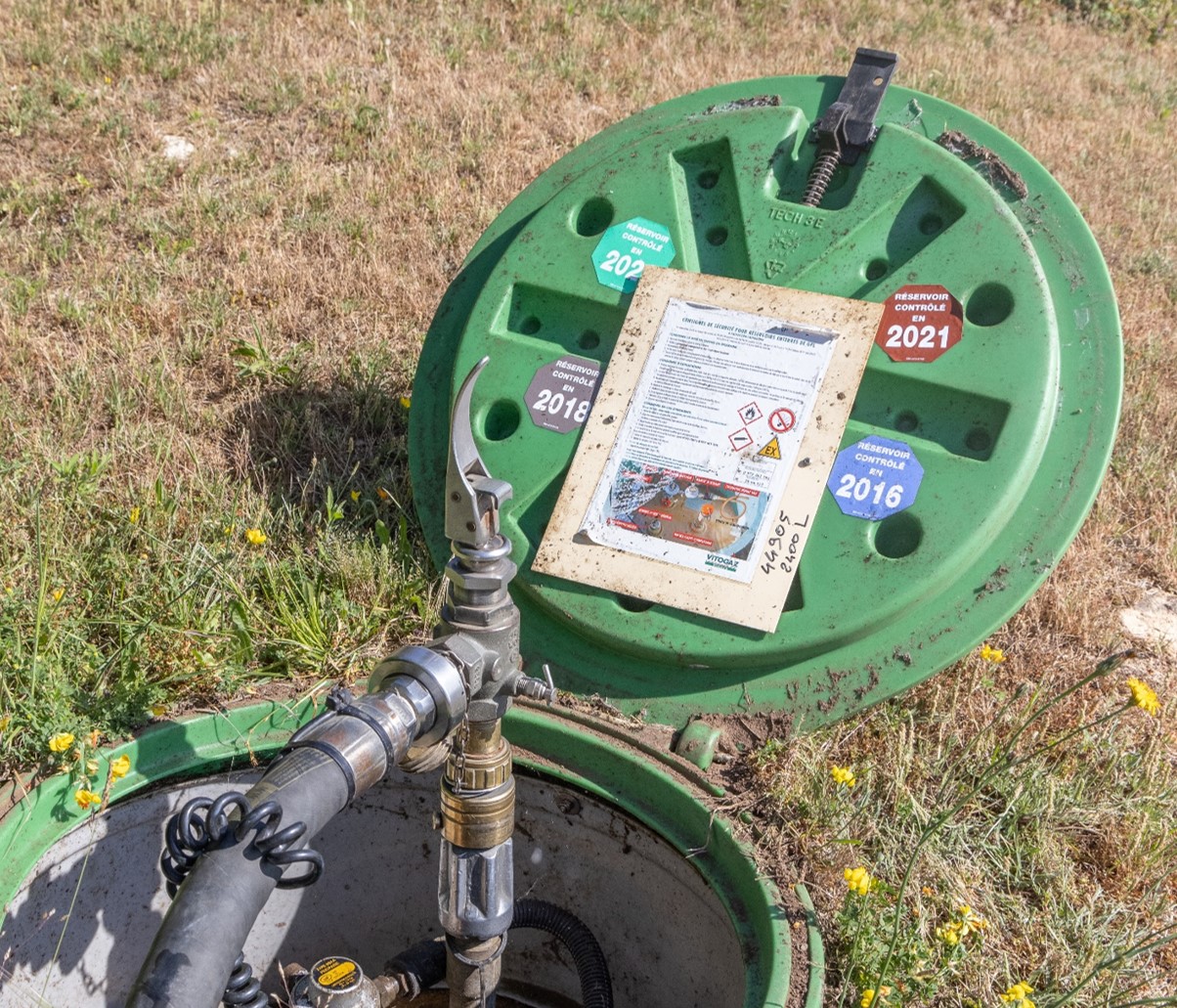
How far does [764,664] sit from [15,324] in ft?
8.40

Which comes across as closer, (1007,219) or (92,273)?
(1007,219)

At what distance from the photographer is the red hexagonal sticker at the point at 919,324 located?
226 cm

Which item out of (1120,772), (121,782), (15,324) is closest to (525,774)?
(121,782)

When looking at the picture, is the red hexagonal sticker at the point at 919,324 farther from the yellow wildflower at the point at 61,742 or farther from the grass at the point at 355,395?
the yellow wildflower at the point at 61,742

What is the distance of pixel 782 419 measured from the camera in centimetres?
228

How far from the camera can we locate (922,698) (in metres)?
2.41

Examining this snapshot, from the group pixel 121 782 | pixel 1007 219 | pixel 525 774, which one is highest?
pixel 1007 219

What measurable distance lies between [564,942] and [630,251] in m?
1.51

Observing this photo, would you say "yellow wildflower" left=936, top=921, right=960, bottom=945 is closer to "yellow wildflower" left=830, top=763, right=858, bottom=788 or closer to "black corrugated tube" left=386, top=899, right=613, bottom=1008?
"yellow wildflower" left=830, top=763, right=858, bottom=788

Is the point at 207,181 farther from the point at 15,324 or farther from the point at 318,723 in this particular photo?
the point at 318,723

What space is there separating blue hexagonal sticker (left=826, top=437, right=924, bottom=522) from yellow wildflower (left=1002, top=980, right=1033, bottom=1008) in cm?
86

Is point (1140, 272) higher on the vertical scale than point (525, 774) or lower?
higher

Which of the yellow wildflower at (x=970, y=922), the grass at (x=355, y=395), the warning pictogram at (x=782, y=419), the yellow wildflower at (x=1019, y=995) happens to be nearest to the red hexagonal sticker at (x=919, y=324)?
the warning pictogram at (x=782, y=419)

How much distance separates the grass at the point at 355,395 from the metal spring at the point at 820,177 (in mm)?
1076
